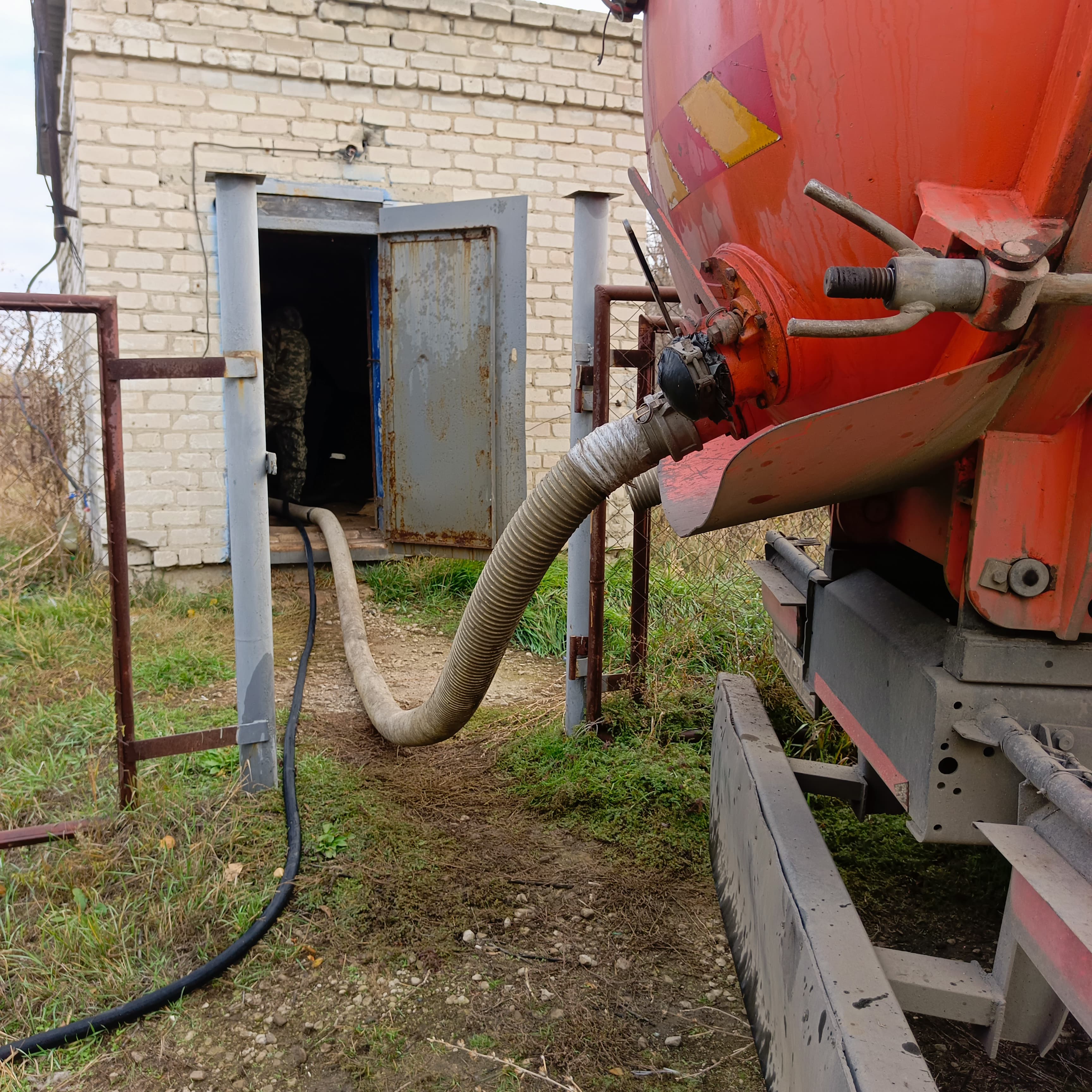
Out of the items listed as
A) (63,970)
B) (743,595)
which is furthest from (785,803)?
(743,595)

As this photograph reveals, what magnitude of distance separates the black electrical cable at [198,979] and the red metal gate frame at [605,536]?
4.02ft

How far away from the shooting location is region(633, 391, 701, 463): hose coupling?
1867mm

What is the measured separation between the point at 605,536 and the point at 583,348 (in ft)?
2.46

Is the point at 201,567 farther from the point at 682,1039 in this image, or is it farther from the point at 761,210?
the point at 761,210

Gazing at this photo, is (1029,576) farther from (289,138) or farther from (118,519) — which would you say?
(289,138)

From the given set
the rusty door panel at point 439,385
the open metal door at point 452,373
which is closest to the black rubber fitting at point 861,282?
the open metal door at point 452,373

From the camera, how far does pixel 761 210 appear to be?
1.53 m

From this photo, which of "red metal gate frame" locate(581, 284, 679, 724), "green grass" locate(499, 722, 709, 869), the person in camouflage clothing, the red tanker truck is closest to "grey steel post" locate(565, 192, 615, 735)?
"red metal gate frame" locate(581, 284, 679, 724)

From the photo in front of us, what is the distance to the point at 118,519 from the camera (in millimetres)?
2678

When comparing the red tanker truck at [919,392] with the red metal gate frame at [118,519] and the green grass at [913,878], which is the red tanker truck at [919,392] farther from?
the red metal gate frame at [118,519]

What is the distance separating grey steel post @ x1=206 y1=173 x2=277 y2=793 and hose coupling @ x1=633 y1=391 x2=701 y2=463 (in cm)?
141

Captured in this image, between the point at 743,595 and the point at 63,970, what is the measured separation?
3110 mm

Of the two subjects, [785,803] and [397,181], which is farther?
[397,181]

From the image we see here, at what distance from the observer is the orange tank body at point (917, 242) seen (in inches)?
46.4
